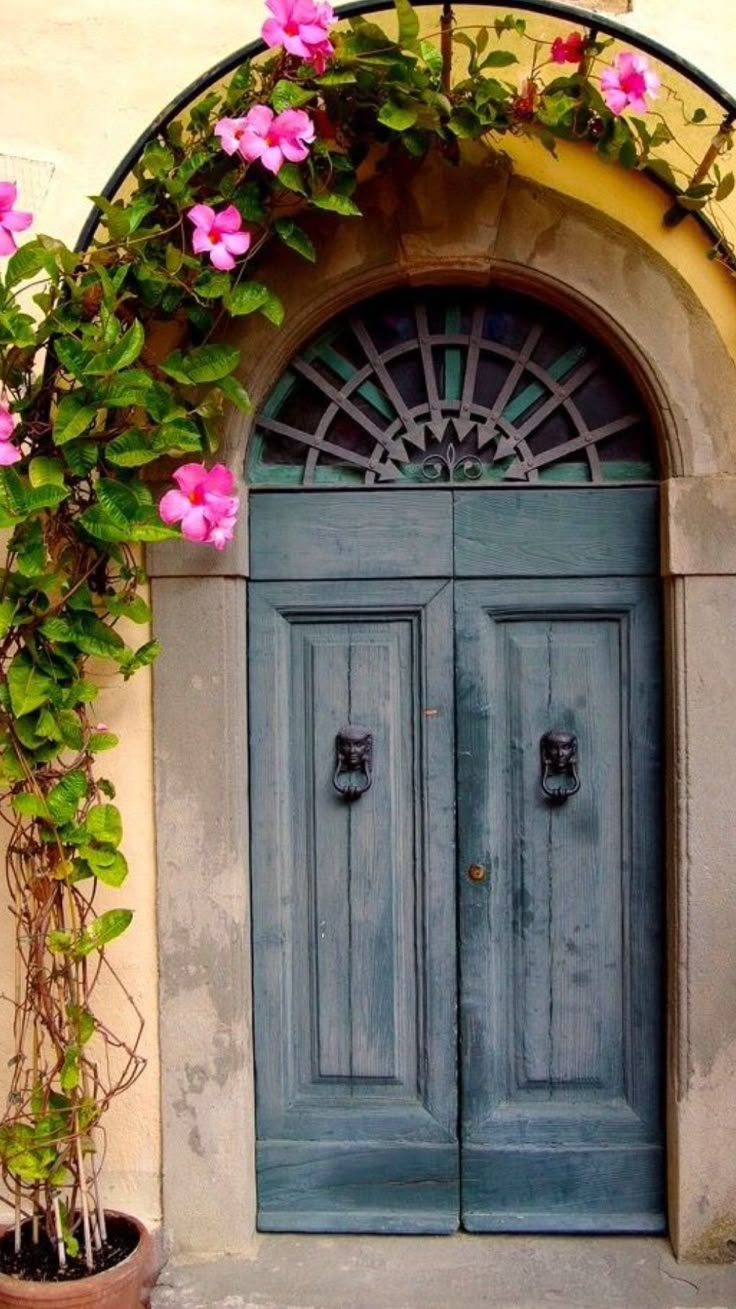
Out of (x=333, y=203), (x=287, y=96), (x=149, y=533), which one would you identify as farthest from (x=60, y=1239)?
(x=287, y=96)

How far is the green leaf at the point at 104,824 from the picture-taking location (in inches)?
112

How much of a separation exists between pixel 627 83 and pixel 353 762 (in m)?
1.71

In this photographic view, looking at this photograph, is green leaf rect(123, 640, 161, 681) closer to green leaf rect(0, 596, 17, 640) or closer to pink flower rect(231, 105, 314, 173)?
green leaf rect(0, 596, 17, 640)

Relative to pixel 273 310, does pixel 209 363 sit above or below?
below

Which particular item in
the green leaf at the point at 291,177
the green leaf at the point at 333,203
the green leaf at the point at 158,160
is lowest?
the green leaf at the point at 333,203

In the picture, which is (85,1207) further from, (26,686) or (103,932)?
(26,686)

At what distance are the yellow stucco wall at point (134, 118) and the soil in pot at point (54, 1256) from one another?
29cm

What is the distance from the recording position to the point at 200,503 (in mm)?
2770

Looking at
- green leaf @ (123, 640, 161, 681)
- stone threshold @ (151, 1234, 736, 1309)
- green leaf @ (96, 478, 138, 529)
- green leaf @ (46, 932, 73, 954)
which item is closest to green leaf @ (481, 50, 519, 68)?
green leaf @ (96, 478, 138, 529)

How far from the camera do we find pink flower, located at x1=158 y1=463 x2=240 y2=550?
2.74m

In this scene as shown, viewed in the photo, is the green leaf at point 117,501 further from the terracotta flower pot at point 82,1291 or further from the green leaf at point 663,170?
the terracotta flower pot at point 82,1291

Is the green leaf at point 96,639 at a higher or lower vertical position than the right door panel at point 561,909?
higher

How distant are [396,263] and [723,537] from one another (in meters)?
1.06

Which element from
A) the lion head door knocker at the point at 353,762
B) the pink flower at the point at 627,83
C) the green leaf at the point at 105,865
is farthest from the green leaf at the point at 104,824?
the pink flower at the point at 627,83
